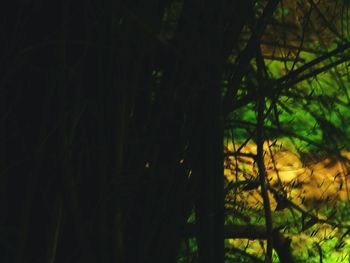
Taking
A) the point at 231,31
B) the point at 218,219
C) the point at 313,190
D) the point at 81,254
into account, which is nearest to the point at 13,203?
the point at 81,254

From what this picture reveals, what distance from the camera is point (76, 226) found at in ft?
5.65

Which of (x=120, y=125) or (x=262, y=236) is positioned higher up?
(x=120, y=125)

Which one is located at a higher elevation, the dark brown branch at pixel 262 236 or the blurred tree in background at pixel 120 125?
the blurred tree in background at pixel 120 125

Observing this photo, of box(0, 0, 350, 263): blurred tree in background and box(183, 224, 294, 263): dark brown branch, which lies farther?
box(183, 224, 294, 263): dark brown branch

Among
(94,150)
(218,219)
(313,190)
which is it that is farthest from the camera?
(313,190)

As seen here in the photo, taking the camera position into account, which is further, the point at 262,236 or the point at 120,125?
the point at 262,236

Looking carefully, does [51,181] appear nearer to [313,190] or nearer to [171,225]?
[171,225]

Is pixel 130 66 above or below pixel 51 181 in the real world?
above

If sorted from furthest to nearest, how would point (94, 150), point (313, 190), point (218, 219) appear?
point (313, 190)
point (94, 150)
point (218, 219)

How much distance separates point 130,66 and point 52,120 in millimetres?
232

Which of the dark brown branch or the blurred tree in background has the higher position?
the blurred tree in background

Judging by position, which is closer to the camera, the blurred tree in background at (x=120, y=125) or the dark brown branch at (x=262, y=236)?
the blurred tree in background at (x=120, y=125)

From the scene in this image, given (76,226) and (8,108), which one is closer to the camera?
(76,226)

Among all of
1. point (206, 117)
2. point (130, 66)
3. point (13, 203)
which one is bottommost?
point (13, 203)
